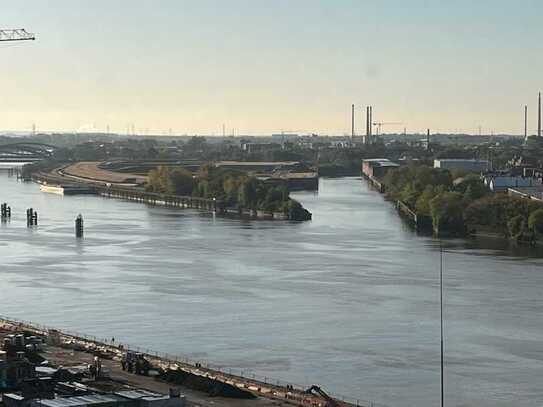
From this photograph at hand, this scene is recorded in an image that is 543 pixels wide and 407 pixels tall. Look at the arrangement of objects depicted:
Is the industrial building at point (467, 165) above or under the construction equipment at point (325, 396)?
above

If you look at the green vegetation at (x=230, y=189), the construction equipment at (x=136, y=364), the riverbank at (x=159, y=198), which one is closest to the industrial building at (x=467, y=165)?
the green vegetation at (x=230, y=189)

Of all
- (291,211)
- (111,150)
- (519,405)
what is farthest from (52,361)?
(111,150)

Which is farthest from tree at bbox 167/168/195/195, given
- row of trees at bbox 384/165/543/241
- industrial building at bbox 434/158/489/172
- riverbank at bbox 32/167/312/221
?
industrial building at bbox 434/158/489/172

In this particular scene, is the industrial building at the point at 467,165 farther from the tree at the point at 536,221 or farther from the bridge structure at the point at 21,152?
the bridge structure at the point at 21,152

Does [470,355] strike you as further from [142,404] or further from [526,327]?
[142,404]

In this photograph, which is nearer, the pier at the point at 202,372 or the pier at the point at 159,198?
the pier at the point at 202,372

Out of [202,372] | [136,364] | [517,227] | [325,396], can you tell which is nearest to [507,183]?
[517,227]
